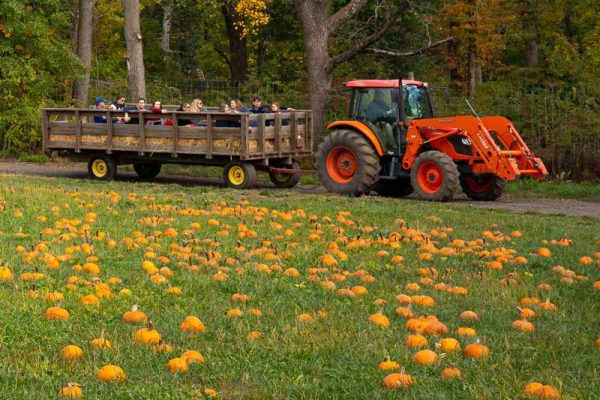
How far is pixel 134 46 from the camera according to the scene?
26.4 m

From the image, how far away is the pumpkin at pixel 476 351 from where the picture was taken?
18.7 feet

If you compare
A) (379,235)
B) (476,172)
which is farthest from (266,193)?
(379,235)

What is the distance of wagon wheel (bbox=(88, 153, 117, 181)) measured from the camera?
21312 mm

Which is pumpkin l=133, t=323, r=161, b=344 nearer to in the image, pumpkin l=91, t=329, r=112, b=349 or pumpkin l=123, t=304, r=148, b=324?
pumpkin l=91, t=329, r=112, b=349

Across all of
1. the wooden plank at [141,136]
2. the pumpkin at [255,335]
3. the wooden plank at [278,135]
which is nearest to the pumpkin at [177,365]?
the pumpkin at [255,335]

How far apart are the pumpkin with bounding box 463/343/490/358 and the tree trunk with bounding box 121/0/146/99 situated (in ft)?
70.6

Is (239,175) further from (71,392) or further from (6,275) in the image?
(71,392)

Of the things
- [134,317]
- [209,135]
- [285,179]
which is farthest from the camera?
[285,179]

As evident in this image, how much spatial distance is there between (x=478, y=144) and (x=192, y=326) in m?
12.2

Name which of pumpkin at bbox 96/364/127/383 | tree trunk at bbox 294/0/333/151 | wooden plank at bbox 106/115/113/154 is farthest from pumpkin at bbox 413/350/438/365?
tree trunk at bbox 294/0/333/151

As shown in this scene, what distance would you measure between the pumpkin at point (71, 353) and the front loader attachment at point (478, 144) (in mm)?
12753

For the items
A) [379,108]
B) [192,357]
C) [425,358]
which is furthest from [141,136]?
[425,358]

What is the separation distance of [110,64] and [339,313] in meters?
40.9

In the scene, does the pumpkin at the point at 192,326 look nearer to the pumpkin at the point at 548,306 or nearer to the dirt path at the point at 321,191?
the pumpkin at the point at 548,306
